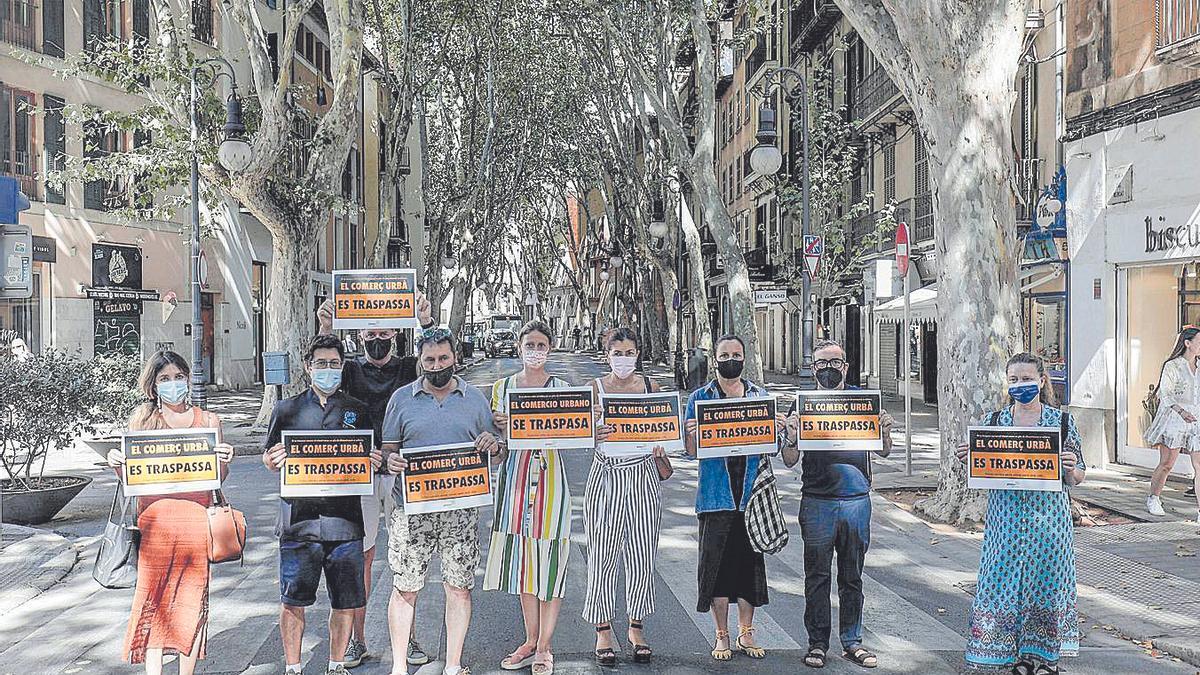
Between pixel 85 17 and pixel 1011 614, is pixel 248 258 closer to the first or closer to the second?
pixel 85 17

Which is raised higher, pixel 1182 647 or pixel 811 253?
pixel 811 253

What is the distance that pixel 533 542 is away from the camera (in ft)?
19.8

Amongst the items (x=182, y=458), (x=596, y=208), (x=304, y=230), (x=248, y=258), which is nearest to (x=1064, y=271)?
(x=304, y=230)

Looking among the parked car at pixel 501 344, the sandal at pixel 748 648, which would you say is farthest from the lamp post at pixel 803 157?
the parked car at pixel 501 344

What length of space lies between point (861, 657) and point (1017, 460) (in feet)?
4.62

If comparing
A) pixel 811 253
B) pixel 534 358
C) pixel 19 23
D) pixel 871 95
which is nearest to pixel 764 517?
pixel 534 358

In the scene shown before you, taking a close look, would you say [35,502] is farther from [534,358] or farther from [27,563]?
[534,358]

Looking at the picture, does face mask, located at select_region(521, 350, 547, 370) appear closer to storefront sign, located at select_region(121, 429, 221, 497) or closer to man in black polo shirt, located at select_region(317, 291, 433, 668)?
man in black polo shirt, located at select_region(317, 291, 433, 668)

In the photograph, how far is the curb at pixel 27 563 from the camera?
26.5 feet

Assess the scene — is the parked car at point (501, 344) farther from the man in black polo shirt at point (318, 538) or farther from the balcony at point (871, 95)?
the man in black polo shirt at point (318, 538)

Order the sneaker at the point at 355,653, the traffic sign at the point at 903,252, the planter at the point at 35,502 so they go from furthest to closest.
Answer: the traffic sign at the point at 903,252, the planter at the point at 35,502, the sneaker at the point at 355,653

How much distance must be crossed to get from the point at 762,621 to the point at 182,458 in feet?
12.3

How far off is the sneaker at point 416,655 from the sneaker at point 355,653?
0.27 metres

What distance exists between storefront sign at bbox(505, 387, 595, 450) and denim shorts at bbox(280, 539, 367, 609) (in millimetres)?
1031
